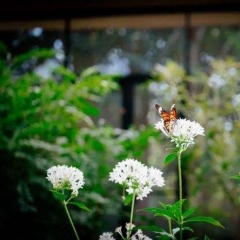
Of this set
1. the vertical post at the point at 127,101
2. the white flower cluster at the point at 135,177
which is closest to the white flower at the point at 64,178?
the white flower cluster at the point at 135,177

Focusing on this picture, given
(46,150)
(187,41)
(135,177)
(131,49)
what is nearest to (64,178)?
(135,177)

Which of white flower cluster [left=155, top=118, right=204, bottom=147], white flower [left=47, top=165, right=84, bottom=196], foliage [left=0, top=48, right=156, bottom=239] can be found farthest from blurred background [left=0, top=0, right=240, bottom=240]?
white flower cluster [left=155, top=118, right=204, bottom=147]

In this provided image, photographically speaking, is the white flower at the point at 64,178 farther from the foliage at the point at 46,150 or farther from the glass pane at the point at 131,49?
the glass pane at the point at 131,49

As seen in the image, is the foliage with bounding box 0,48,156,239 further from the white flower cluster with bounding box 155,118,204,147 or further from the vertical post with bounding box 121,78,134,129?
the white flower cluster with bounding box 155,118,204,147

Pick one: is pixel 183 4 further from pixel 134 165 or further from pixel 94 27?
pixel 134 165

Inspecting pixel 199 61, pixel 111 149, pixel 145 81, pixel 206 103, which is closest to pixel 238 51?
pixel 199 61

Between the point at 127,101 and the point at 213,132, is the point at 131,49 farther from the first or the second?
the point at 213,132
